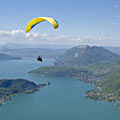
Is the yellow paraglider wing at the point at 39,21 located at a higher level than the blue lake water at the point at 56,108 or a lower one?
higher

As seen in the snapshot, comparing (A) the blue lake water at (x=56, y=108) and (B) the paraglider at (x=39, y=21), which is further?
(A) the blue lake water at (x=56, y=108)

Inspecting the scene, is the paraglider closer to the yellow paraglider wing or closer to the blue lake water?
the yellow paraglider wing

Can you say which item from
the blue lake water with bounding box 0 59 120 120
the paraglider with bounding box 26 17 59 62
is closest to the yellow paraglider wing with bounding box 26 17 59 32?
the paraglider with bounding box 26 17 59 62

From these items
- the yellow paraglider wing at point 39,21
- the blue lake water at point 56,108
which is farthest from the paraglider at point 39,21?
the blue lake water at point 56,108

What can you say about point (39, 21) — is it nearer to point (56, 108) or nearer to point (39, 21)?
point (39, 21)

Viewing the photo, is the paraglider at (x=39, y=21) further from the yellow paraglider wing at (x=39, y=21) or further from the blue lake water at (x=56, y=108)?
the blue lake water at (x=56, y=108)

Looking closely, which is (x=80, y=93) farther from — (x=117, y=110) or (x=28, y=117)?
(x=28, y=117)

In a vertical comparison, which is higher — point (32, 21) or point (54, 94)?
point (32, 21)

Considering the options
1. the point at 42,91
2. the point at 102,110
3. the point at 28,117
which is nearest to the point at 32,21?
the point at 28,117

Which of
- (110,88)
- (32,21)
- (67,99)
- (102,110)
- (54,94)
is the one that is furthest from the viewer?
(110,88)

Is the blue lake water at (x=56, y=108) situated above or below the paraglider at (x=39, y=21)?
below

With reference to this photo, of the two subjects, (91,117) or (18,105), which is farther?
(18,105)
